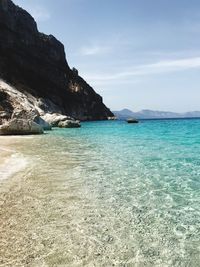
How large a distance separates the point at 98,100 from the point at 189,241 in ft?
461

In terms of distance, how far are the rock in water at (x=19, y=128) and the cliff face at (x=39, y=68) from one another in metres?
57.6

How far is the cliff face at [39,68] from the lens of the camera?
110375mm

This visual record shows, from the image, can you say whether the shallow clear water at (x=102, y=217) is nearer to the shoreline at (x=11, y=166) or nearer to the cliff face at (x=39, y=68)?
the shoreline at (x=11, y=166)

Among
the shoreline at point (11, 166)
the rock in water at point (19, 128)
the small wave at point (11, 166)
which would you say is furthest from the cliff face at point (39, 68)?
the small wave at point (11, 166)

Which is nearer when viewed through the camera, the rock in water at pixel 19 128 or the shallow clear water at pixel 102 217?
the shallow clear water at pixel 102 217

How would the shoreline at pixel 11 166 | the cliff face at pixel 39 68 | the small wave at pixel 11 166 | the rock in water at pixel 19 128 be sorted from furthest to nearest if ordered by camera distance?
the cliff face at pixel 39 68, the rock in water at pixel 19 128, the small wave at pixel 11 166, the shoreline at pixel 11 166

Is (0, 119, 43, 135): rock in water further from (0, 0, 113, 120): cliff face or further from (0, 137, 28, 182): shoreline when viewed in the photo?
(0, 0, 113, 120): cliff face

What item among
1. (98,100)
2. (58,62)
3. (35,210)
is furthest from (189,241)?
(98,100)

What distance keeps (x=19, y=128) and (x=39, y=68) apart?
84.2 m

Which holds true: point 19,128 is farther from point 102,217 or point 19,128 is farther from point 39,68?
point 39,68

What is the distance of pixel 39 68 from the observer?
4823 inches

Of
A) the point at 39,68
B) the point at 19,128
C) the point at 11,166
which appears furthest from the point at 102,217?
the point at 39,68

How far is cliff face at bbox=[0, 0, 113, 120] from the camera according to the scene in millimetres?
110375

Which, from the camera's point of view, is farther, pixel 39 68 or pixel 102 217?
pixel 39 68
